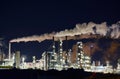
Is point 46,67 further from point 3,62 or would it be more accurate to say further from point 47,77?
point 47,77

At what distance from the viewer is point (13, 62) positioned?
133m

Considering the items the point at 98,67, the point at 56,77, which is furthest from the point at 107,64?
the point at 56,77

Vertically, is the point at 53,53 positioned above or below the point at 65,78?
above

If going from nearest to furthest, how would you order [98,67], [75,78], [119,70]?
1. [75,78]
2. [119,70]
3. [98,67]

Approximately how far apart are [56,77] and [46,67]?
68.4 m

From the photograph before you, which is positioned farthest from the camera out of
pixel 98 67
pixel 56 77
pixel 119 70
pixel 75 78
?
pixel 98 67

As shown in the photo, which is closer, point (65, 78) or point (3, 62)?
point (65, 78)

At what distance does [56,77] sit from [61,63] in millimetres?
68045

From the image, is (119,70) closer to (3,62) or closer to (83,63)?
(83,63)

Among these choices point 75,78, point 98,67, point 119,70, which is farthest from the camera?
point 98,67

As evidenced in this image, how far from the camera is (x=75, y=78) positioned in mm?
62188

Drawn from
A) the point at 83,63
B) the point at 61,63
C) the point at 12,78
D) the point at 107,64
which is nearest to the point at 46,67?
the point at 61,63

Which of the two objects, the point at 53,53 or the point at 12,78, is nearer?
the point at 12,78

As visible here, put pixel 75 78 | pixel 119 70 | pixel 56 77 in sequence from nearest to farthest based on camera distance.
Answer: pixel 75 78, pixel 56 77, pixel 119 70
